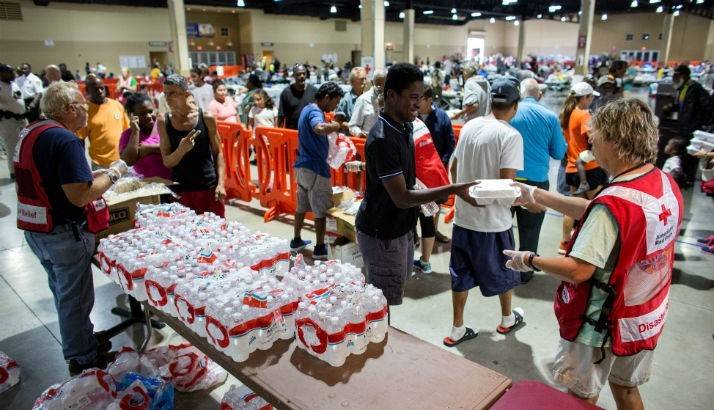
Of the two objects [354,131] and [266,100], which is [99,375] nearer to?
[354,131]

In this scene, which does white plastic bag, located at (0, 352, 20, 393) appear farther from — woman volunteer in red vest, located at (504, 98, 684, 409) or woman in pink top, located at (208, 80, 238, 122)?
woman in pink top, located at (208, 80, 238, 122)

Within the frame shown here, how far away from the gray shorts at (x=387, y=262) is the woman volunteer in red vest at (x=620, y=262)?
0.85m

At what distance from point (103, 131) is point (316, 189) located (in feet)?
8.15

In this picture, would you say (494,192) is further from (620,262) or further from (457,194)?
(620,262)

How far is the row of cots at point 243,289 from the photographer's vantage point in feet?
6.35

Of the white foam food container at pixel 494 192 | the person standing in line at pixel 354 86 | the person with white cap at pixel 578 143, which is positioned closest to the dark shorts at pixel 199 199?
the white foam food container at pixel 494 192

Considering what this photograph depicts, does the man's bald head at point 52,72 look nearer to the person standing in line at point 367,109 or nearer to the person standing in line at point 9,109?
the person standing in line at point 9,109

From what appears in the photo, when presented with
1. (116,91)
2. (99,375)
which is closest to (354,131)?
(99,375)

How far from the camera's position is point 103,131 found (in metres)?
5.14

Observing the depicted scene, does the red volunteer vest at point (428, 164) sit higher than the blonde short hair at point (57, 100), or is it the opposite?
the blonde short hair at point (57, 100)

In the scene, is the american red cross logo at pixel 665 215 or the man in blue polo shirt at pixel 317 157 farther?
the man in blue polo shirt at pixel 317 157

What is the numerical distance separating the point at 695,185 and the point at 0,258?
10.1m

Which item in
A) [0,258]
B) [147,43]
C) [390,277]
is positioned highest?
[147,43]

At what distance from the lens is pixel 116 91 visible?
1789 cm
